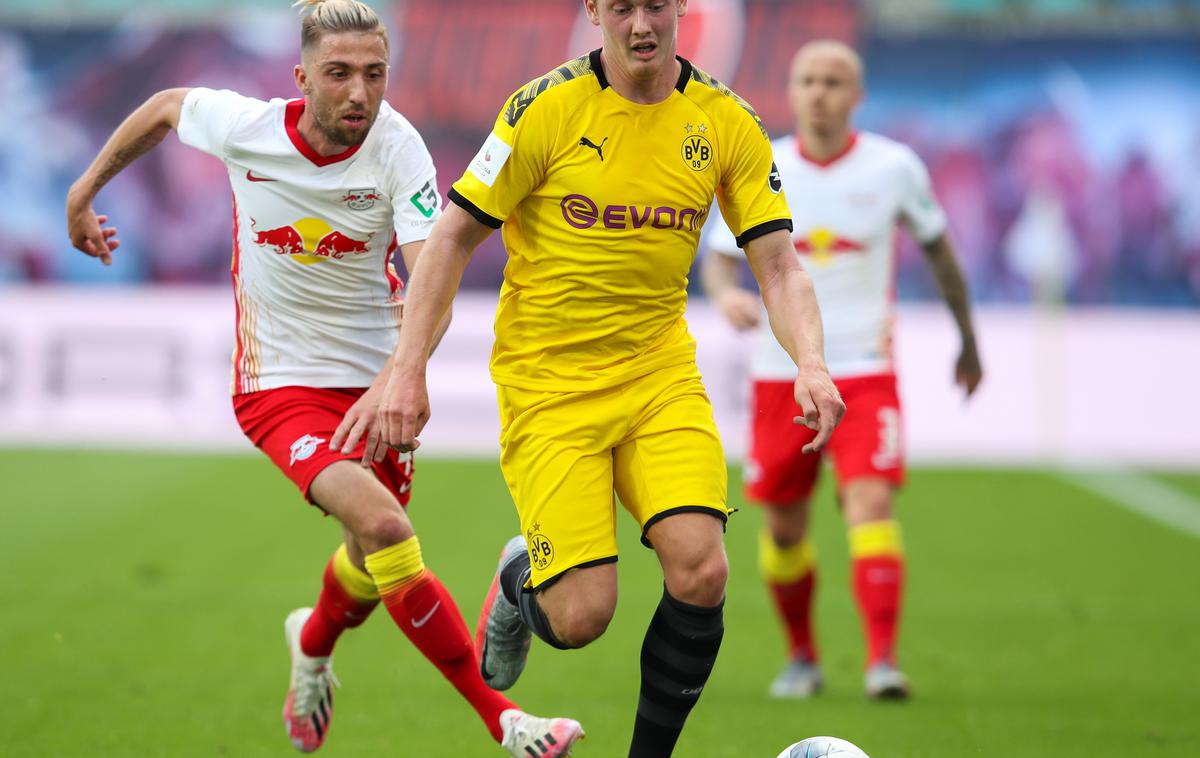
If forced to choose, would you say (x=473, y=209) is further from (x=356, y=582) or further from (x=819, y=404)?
(x=356, y=582)

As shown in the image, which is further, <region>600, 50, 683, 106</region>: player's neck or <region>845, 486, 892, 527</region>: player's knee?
<region>845, 486, 892, 527</region>: player's knee

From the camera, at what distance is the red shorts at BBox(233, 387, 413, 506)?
210 inches

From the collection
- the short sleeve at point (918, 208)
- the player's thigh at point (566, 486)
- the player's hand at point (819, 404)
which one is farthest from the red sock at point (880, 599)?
the player's hand at point (819, 404)

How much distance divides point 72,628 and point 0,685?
53.3 inches

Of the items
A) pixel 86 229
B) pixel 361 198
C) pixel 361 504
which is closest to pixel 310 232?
pixel 361 198

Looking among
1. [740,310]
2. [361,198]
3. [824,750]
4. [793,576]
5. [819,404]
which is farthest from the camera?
[793,576]

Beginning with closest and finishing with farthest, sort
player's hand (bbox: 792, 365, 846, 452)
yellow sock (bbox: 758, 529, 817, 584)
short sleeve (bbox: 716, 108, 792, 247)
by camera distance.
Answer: player's hand (bbox: 792, 365, 846, 452)
short sleeve (bbox: 716, 108, 792, 247)
yellow sock (bbox: 758, 529, 817, 584)

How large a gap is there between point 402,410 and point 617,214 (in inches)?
33.8

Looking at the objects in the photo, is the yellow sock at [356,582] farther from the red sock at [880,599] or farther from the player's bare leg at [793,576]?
the red sock at [880,599]

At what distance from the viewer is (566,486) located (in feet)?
16.1

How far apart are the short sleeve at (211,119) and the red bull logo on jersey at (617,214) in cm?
134

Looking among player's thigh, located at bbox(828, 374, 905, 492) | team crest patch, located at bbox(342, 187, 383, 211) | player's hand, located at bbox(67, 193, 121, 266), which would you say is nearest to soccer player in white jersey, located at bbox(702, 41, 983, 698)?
player's thigh, located at bbox(828, 374, 905, 492)

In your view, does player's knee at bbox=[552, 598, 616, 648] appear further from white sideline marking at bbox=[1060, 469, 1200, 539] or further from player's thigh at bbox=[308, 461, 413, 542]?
white sideline marking at bbox=[1060, 469, 1200, 539]

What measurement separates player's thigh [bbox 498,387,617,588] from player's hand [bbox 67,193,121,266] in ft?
5.60
